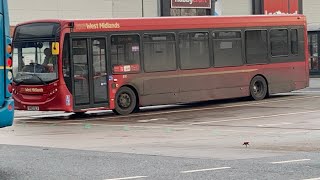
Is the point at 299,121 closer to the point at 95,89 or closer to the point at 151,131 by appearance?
the point at 151,131

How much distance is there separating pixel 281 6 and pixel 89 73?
1575 inches

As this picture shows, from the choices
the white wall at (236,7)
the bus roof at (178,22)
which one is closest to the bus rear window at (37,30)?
the bus roof at (178,22)

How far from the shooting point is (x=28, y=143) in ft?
48.4

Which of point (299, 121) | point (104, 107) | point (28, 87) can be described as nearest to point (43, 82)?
point (28, 87)

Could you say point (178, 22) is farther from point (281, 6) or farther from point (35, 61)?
point (281, 6)

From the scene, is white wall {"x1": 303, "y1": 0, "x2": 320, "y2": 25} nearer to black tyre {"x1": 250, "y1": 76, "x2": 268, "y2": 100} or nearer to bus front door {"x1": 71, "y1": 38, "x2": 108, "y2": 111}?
black tyre {"x1": 250, "y1": 76, "x2": 268, "y2": 100}

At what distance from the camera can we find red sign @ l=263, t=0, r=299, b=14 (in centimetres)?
5769

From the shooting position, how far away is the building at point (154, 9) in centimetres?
4269

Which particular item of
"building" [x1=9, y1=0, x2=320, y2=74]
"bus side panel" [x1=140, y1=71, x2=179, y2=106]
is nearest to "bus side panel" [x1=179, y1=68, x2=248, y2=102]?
"bus side panel" [x1=140, y1=71, x2=179, y2=106]

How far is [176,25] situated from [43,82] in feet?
16.9

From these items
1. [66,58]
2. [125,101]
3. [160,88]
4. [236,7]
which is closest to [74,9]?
[236,7]

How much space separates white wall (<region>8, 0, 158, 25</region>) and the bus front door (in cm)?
2274

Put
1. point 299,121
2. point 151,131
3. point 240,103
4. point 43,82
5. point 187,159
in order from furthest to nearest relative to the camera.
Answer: point 240,103, point 43,82, point 299,121, point 151,131, point 187,159

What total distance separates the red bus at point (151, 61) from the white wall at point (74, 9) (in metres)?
21.3
